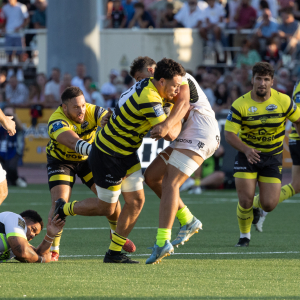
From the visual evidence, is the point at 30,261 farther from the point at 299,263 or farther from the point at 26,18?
the point at 26,18

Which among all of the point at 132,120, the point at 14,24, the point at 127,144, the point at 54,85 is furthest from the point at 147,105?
the point at 14,24

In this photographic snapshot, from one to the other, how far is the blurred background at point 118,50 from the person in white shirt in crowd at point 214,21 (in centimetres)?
3

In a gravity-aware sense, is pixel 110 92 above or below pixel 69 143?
below

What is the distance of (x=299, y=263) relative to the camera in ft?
20.3

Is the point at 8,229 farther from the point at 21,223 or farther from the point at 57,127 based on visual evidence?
the point at 57,127

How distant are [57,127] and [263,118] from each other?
8.10ft

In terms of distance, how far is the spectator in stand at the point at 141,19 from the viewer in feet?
67.7

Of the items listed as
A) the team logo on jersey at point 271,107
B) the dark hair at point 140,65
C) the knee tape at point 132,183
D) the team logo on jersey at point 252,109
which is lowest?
the knee tape at point 132,183

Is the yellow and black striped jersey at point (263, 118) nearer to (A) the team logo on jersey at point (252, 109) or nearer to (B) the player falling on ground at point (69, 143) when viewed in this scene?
(A) the team logo on jersey at point (252, 109)

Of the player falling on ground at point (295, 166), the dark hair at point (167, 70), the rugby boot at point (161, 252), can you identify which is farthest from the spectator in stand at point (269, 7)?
the rugby boot at point (161, 252)

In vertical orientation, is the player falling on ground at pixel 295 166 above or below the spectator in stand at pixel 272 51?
below

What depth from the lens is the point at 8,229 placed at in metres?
6.10

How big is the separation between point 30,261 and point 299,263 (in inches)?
102

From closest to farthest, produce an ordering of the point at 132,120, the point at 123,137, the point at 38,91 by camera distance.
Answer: the point at 132,120 < the point at 123,137 < the point at 38,91
